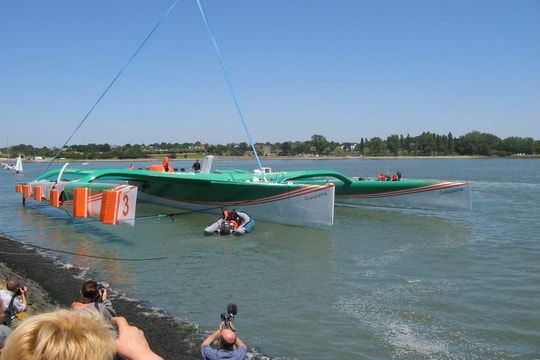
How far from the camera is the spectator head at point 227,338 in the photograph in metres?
4.06

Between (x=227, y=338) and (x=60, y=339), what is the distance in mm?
2958

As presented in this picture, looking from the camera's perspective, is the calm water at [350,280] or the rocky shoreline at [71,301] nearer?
the rocky shoreline at [71,301]

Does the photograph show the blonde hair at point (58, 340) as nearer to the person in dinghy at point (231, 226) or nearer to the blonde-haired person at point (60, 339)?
the blonde-haired person at point (60, 339)

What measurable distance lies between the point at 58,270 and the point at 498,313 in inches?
311

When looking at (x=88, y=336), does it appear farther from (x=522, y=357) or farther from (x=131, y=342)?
(x=522, y=357)

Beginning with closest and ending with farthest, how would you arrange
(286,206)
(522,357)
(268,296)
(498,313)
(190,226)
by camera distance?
(522,357), (498,313), (268,296), (286,206), (190,226)

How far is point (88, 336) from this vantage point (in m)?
1.25

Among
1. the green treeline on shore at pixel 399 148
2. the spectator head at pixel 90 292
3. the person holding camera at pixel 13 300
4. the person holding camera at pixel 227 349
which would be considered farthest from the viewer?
the green treeline on shore at pixel 399 148

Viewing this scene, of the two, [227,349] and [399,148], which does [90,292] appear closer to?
[227,349]

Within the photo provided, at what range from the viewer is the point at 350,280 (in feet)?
29.9

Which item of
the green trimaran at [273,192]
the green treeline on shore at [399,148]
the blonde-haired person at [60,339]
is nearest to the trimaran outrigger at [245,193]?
the green trimaran at [273,192]

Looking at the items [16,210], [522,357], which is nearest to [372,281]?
[522,357]

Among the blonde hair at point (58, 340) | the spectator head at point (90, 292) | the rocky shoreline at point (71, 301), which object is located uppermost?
the blonde hair at point (58, 340)

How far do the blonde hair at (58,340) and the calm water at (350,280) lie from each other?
488cm
